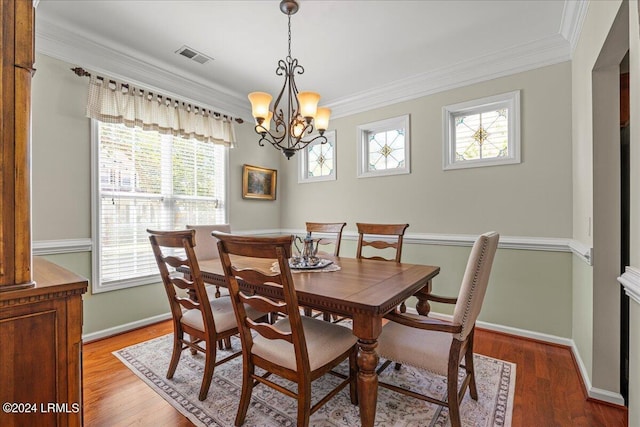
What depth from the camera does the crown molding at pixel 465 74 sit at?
2.59m

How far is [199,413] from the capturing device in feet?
5.58

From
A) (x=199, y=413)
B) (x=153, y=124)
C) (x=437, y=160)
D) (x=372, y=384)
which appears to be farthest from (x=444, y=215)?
(x=153, y=124)

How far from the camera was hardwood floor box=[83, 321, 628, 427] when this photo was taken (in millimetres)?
1657

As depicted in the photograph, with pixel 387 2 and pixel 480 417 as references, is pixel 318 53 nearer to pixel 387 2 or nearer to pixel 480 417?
pixel 387 2

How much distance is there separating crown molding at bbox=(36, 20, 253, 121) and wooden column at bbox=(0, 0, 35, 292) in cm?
216

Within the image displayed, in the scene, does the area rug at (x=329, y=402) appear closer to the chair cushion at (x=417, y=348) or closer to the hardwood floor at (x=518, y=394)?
the hardwood floor at (x=518, y=394)

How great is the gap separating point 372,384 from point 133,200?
9.01 feet

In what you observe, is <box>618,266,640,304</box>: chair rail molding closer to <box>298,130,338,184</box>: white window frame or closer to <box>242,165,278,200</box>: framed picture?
<box>298,130,338,184</box>: white window frame

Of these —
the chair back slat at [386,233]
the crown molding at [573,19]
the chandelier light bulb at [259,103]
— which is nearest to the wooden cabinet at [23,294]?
the chandelier light bulb at [259,103]

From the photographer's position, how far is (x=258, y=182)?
416cm

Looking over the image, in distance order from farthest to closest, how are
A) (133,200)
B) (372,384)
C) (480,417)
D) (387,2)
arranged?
(133,200), (387,2), (480,417), (372,384)

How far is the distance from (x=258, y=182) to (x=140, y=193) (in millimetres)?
1529

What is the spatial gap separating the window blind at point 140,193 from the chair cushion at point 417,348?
254 centimetres

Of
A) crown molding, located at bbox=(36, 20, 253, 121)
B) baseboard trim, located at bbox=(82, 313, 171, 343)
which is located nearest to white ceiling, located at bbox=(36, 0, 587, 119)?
crown molding, located at bbox=(36, 20, 253, 121)
